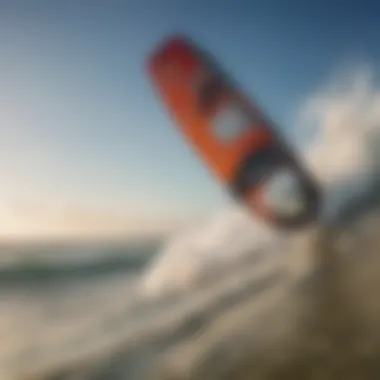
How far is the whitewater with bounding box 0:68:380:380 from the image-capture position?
1183 millimetres

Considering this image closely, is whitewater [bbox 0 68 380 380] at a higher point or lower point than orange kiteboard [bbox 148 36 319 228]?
lower

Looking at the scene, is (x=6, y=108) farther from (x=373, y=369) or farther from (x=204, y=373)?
(x=373, y=369)

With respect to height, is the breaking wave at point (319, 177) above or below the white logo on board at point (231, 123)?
below

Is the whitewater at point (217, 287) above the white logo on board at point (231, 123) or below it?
below

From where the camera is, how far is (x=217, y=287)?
1209 millimetres

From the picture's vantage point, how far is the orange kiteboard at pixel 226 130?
3.97ft

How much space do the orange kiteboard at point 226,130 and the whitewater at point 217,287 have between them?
25 millimetres

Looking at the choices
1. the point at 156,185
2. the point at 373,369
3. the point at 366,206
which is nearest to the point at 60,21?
the point at 156,185

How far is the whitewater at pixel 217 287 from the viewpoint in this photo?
3.88 ft

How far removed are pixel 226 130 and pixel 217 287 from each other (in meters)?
0.24

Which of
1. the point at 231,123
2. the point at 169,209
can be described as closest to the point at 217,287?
the point at 169,209

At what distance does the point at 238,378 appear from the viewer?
3.84ft

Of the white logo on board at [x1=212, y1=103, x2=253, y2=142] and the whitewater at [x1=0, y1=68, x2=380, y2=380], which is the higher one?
the white logo on board at [x1=212, y1=103, x2=253, y2=142]

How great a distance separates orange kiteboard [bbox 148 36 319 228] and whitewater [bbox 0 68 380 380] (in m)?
0.02
